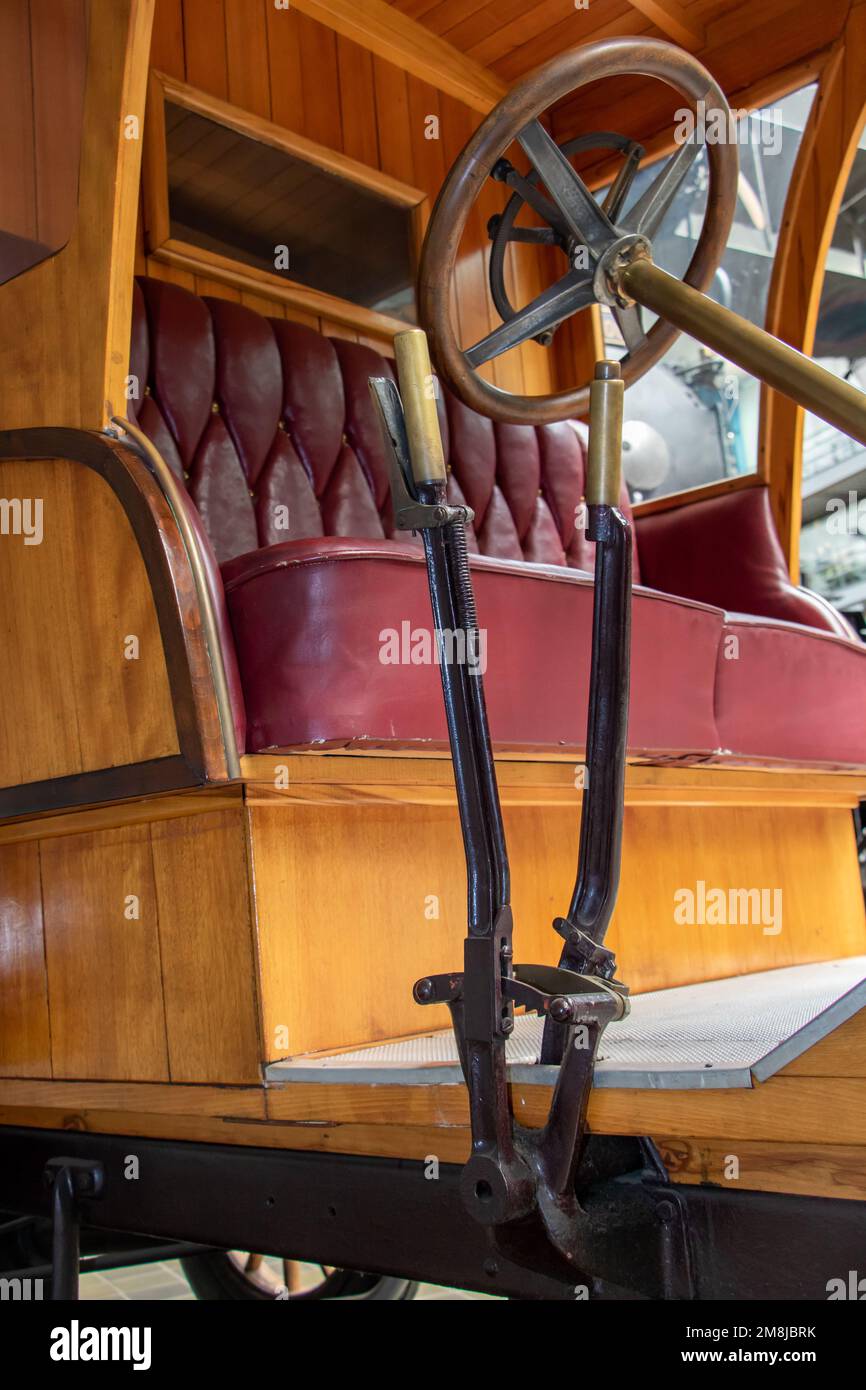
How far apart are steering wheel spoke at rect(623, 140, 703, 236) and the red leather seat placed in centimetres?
34

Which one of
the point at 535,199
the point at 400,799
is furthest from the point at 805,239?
the point at 400,799

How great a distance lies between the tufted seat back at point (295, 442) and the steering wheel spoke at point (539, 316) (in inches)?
27.7

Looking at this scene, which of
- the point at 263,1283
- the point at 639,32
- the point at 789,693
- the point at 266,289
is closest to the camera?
the point at 789,693

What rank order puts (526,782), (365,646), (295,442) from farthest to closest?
(295,442) → (526,782) → (365,646)

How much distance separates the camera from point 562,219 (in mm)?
1178

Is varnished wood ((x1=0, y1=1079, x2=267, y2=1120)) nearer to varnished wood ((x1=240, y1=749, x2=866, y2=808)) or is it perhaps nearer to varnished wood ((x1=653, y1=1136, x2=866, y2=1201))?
varnished wood ((x1=240, y1=749, x2=866, y2=808))

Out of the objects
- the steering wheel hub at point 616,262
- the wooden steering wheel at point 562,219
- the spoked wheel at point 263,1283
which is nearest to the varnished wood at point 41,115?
the wooden steering wheel at point 562,219

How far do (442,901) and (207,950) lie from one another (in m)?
0.24

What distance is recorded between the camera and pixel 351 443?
6.90ft

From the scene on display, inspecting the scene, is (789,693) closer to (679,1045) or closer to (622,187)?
(622,187)

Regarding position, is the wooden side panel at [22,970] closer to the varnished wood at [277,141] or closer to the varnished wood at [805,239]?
the varnished wood at [277,141]

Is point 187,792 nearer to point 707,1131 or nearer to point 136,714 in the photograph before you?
point 136,714

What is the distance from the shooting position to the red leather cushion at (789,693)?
1457 mm

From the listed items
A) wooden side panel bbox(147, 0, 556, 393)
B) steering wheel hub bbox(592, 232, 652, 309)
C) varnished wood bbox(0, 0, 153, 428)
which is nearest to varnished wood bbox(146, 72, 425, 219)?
wooden side panel bbox(147, 0, 556, 393)
